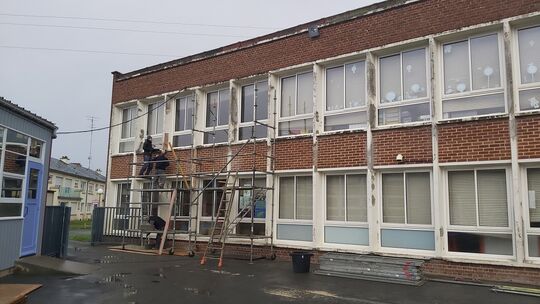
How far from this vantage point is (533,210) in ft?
30.3

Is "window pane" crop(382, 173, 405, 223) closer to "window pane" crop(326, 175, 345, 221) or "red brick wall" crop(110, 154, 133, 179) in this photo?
"window pane" crop(326, 175, 345, 221)

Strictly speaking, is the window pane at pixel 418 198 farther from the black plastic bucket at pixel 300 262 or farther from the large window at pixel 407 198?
the black plastic bucket at pixel 300 262

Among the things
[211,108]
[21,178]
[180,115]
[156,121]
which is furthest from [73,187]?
[21,178]

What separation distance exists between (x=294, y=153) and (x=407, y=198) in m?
3.60

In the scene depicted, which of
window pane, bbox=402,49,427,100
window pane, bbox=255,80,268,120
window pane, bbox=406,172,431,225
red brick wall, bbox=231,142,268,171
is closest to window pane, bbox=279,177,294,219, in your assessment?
red brick wall, bbox=231,142,268,171

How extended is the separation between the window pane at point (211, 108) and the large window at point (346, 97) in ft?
14.9

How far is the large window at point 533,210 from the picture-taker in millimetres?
9117

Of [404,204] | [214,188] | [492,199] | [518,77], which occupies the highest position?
[518,77]

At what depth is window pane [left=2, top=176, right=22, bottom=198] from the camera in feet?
32.5

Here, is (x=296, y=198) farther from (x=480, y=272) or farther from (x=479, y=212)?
(x=480, y=272)

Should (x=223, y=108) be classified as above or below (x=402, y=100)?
above

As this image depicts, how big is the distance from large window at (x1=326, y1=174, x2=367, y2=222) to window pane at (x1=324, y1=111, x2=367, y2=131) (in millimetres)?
1373

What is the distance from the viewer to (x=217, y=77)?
15375mm

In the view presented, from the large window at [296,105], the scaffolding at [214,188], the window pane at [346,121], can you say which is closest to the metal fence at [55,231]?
the scaffolding at [214,188]
